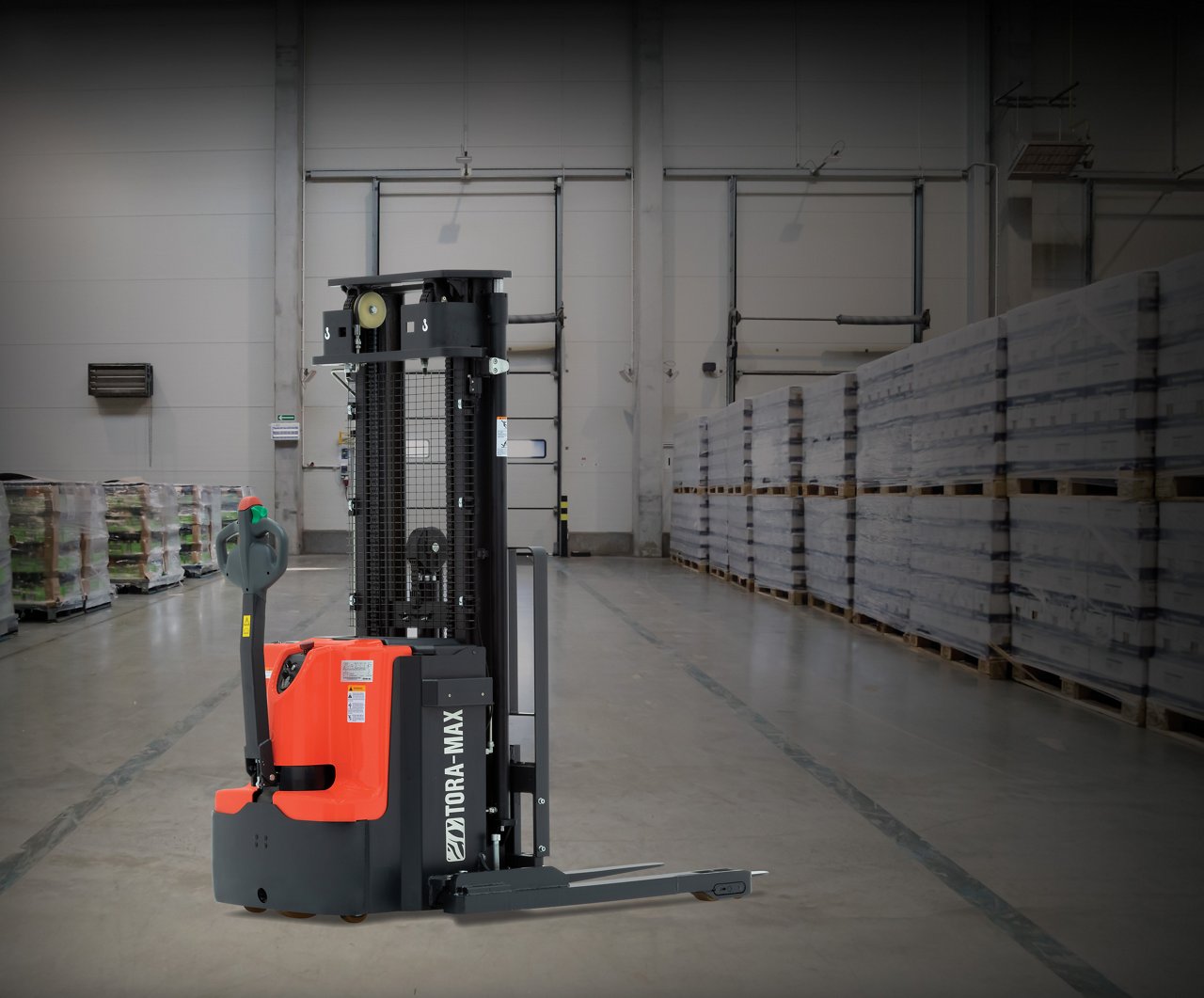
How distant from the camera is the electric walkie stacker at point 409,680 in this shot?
7.61 ft

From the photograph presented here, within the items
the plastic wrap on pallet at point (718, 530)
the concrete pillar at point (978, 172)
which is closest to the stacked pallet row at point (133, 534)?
the plastic wrap on pallet at point (718, 530)

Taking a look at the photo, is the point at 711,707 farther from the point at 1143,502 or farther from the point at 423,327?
the point at 423,327

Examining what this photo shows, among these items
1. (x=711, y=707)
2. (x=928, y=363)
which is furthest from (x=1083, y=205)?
(x=711, y=707)

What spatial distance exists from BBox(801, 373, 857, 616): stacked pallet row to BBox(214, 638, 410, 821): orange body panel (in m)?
6.32

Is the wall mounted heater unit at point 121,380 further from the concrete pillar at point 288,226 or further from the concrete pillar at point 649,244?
the concrete pillar at point 649,244

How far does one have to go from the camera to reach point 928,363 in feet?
22.1

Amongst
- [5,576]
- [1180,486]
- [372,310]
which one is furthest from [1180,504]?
[5,576]

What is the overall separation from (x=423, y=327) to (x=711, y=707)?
122 inches

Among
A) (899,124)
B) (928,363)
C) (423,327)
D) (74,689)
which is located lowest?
(74,689)

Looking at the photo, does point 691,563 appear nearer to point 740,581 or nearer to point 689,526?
point 689,526

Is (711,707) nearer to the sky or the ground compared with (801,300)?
nearer to the ground

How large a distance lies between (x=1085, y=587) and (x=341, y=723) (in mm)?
4065

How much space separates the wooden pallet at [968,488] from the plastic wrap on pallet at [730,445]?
386 centimetres

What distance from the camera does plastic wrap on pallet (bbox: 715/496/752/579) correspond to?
10.8m
